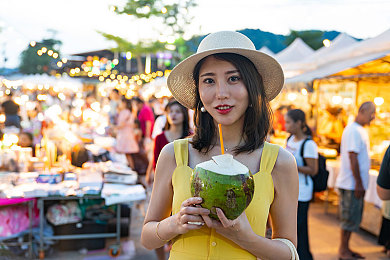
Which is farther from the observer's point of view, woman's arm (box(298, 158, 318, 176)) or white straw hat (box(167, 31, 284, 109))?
woman's arm (box(298, 158, 318, 176))

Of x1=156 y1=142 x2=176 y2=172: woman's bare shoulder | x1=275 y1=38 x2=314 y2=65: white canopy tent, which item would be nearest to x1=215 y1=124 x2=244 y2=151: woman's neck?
x1=156 y1=142 x2=176 y2=172: woman's bare shoulder

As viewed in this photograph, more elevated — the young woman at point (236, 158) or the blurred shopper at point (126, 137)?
the young woman at point (236, 158)

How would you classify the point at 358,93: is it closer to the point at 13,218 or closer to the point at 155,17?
the point at 13,218

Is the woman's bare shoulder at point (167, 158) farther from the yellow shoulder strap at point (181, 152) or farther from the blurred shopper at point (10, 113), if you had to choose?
the blurred shopper at point (10, 113)

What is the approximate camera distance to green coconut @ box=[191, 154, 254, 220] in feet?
3.90

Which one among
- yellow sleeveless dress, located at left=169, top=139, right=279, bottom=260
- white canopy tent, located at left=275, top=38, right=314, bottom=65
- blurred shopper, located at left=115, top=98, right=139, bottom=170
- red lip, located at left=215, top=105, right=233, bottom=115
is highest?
white canopy tent, located at left=275, top=38, right=314, bottom=65

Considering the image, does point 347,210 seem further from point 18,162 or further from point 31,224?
point 18,162

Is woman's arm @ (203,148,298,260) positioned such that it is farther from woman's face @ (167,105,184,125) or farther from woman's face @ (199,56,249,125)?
woman's face @ (167,105,184,125)

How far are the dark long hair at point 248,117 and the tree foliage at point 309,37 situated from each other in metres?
36.9

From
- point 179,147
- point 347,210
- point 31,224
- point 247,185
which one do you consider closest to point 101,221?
point 31,224

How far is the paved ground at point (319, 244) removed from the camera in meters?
4.88

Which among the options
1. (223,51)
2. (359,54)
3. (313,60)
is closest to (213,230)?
(223,51)

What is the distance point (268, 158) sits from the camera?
1492 millimetres

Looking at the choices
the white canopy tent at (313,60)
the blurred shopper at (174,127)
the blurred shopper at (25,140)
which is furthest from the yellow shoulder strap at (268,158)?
the white canopy tent at (313,60)
